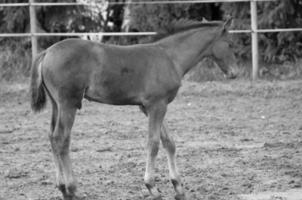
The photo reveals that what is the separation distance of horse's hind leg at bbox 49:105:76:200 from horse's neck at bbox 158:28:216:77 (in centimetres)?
112

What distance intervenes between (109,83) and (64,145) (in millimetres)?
695

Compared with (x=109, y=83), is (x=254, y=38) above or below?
below

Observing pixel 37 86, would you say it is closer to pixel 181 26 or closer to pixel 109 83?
pixel 109 83

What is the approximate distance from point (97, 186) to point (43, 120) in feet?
11.7

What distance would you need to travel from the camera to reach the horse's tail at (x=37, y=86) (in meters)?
5.87

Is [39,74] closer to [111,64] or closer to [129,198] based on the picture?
[111,64]

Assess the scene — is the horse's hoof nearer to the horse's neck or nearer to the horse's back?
the horse's back

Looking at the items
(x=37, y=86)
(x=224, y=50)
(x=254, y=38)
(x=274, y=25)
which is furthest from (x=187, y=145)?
(x=274, y=25)

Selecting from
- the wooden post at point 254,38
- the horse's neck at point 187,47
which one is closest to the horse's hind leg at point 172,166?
the horse's neck at point 187,47

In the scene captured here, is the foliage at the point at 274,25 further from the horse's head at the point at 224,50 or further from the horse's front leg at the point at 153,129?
the horse's front leg at the point at 153,129

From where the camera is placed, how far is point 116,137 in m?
8.30

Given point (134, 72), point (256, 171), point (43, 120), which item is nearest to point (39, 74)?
point (134, 72)

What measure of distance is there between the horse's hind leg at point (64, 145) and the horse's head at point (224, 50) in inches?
60.6

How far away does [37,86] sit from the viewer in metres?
5.88
